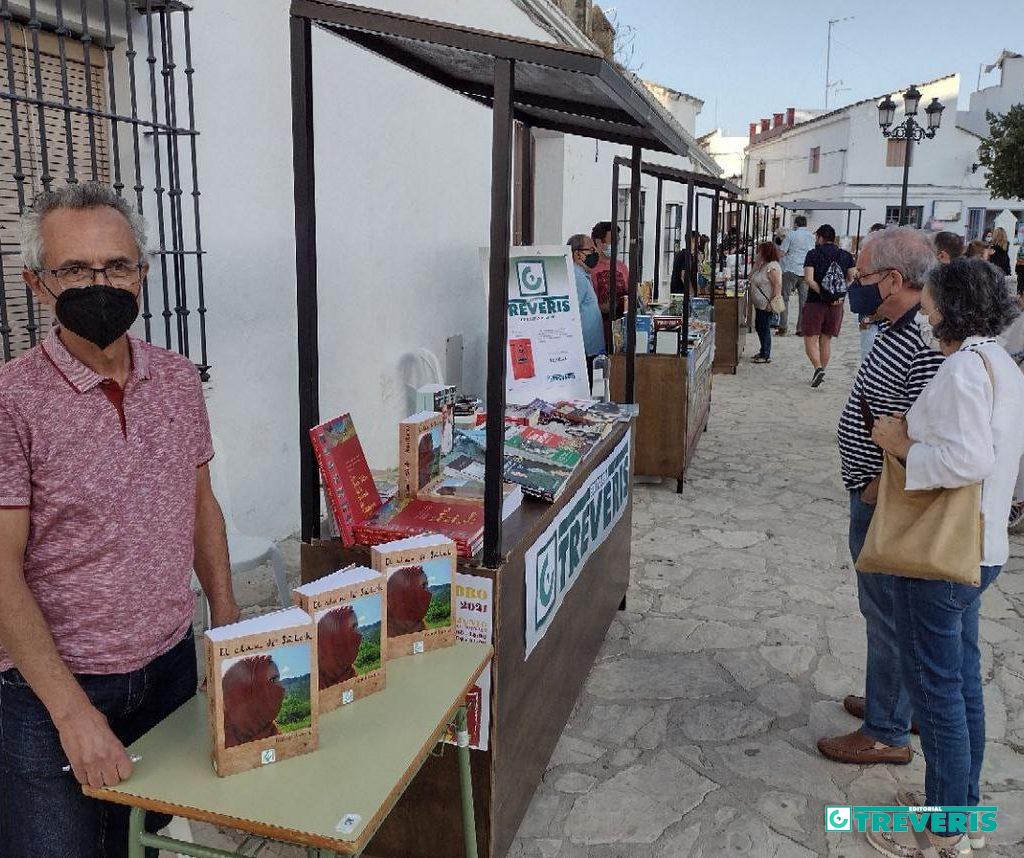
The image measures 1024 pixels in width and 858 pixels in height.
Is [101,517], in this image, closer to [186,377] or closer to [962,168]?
[186,377]

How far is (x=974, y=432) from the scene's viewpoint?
2.30 m

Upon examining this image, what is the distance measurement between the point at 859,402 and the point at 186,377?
2134 mm

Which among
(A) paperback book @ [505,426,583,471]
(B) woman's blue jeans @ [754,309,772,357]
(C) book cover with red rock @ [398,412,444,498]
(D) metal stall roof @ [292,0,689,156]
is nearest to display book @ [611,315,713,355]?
(D) metal stall roof @ [292,0,689,156]

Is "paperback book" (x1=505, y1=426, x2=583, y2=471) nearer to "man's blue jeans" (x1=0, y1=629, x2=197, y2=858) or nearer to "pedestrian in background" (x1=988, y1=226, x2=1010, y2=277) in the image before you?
"man's blue jeans" (x1=0, y1=629, x2=197, y2=858)

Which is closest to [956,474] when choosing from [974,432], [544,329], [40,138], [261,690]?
[974,432]

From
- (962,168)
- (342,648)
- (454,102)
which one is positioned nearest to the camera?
(342,648)

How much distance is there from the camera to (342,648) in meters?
1.82

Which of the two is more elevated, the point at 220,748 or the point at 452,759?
the point at 220,748

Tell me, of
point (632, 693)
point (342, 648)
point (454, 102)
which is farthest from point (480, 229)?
point (342, 648)

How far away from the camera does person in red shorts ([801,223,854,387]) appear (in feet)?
34.3

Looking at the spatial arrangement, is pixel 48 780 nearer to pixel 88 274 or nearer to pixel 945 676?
pixel 88 274

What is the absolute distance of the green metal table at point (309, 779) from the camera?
148 centimetres

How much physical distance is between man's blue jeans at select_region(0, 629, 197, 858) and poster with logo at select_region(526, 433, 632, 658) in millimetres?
1176

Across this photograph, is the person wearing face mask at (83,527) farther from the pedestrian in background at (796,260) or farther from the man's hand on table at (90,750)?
the pedestrian in background at (796,260)
